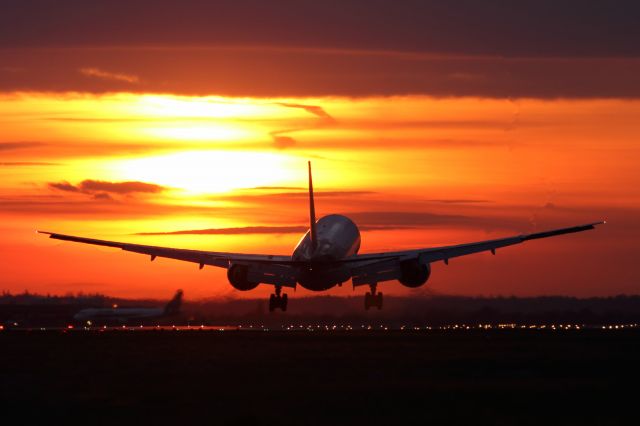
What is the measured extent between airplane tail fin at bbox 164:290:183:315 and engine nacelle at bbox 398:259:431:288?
94.4 m

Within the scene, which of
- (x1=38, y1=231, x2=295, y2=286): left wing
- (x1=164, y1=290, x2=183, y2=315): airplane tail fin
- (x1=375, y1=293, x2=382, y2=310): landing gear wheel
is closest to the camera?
(x1=38, y1=231, x2=295, y2=286): left wing

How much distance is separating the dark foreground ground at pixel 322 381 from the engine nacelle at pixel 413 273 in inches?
246

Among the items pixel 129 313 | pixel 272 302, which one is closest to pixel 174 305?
pixel 129 313

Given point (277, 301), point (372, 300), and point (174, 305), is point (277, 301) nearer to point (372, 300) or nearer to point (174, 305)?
point (372, 300)

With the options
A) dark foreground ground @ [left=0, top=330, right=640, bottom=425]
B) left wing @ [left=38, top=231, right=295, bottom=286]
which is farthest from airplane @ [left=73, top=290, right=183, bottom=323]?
dark foreground ground @ [left=0, top=330, right=640, bottom=425]

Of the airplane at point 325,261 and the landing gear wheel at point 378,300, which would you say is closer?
the airplane at point 325,261

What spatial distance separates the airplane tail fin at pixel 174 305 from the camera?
175875 mm

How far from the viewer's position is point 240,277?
3295 inches

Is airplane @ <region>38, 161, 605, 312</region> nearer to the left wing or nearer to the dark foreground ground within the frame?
the left wing

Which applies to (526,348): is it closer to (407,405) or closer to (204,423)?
(407,405)

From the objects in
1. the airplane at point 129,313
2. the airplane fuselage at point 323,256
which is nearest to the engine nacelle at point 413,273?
the airplane fuselage at point 323,256

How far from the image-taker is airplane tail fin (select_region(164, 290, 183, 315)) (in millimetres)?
175875

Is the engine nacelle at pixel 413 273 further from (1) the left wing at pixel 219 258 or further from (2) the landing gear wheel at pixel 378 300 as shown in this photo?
(1) the left wing at pixel 219 258

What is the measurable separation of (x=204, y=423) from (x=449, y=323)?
93.4 metres
